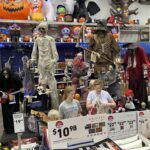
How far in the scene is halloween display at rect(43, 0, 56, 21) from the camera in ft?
20.0

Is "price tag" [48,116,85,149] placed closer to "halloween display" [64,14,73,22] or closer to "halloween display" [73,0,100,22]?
"halloween display" [64,14,73,22]

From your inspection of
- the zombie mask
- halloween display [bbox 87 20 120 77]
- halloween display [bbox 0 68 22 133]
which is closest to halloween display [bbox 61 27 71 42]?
halloween display [bbox 87 20 120 77]

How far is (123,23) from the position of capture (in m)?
6.76

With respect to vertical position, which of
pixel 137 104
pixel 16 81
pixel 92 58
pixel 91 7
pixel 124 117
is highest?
pixel 91 7

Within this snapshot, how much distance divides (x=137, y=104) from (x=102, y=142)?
2.45 m

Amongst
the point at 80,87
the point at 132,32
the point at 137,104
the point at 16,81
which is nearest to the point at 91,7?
the point at 132,32

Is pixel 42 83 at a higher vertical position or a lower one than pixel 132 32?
lower

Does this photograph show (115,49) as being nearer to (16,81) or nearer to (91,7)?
(16,81)

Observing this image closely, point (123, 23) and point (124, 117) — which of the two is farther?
point (123, 23)

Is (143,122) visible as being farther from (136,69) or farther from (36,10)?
(36,10)

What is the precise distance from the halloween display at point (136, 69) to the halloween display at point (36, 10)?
2276 mm

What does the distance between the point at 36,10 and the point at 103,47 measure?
91.6 inches

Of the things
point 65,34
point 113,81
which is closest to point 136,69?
point 113,81

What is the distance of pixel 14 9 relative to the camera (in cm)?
571
